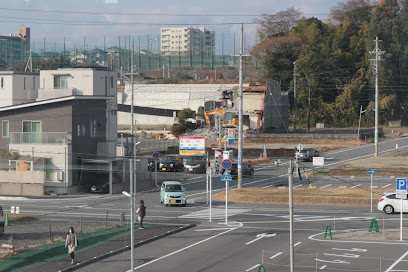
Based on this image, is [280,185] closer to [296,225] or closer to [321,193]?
[321,193]

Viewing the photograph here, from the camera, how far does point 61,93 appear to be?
5697 centimetres

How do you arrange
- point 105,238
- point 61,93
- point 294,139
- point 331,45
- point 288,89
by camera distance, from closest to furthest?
1. point 105,238
2. point 61,93
3. point 294,139
4. point 288,89
5. point 331,45

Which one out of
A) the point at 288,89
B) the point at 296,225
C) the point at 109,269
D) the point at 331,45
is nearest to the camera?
the point at 109,269

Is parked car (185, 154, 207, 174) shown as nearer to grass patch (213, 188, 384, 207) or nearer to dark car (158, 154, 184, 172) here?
dark car (158, 154, 184, 172)

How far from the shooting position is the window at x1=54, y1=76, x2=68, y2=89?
57500mm

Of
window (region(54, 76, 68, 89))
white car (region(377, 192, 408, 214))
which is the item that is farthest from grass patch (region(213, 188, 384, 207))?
window (region(54, 76, 68, 89))

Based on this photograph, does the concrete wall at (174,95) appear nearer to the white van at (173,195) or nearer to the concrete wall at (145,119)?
the concrete wall at (145,119)

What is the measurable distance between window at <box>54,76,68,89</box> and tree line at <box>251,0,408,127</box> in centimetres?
5536

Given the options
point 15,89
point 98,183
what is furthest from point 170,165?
point 15,89

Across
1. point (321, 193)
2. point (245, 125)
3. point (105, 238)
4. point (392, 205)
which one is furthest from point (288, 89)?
A: point (105, 238)

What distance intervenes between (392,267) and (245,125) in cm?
6624

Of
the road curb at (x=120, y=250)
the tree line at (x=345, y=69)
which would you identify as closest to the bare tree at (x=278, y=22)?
the tree line at (x=345, y=69)

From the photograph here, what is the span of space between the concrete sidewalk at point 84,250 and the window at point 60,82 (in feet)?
91.8

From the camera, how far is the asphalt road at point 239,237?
2438cm
